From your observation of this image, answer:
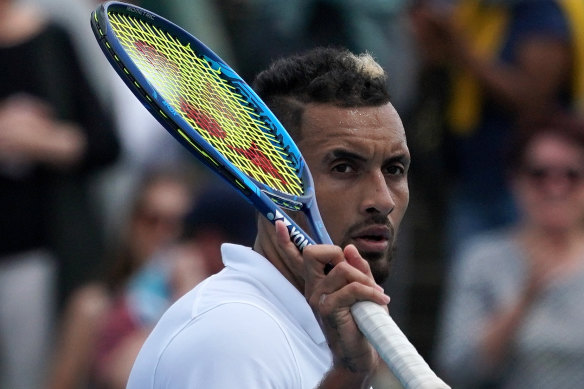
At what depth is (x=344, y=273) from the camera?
3.15 meters

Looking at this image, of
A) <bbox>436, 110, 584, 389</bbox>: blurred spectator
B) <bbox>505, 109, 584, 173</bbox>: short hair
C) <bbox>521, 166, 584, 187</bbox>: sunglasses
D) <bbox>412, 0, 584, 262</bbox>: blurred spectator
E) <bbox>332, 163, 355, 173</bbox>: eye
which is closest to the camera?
<bbox>332, 163, 355, 173</bbox>: eye

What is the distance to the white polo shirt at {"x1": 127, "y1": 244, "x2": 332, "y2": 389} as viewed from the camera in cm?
306

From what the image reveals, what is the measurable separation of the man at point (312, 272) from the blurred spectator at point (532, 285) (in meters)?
2.46

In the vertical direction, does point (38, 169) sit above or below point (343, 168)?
below

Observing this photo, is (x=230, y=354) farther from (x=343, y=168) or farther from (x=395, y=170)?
(x=395, y=170)

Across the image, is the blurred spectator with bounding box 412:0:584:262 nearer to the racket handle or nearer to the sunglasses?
the sunglasses

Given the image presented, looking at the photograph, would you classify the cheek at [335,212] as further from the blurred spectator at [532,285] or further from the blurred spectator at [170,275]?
the blurred spectator at [170,275]

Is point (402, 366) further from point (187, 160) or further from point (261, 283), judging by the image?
point (187, 160)

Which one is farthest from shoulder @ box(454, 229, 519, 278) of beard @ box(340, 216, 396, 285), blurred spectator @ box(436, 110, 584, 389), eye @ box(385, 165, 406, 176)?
beard @ box(340, 216, 396, 285)

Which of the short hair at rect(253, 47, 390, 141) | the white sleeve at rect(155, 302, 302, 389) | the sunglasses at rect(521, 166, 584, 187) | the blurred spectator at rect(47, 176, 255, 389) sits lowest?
the blurred spectator at rect(47, 176, 255, 389)

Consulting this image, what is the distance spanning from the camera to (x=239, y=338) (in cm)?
309

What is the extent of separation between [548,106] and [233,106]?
3318 millimetres

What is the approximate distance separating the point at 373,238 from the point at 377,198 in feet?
0.34

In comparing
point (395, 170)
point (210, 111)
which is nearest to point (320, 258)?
point (395, 170)
